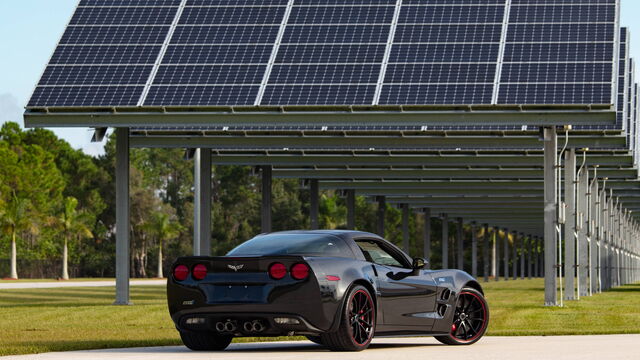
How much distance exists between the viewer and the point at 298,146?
37156 millimetres

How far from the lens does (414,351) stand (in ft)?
44.7

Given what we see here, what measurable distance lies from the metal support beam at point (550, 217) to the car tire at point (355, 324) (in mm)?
15081

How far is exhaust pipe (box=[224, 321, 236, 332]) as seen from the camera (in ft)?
42.4

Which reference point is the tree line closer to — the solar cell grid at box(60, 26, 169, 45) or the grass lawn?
the solar cell grid at box(60, 26, 169, 45)

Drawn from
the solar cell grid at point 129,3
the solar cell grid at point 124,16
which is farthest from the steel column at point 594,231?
the solar cell grid at point 124,16

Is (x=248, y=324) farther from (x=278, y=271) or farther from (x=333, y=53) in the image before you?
(x=333, y=53)

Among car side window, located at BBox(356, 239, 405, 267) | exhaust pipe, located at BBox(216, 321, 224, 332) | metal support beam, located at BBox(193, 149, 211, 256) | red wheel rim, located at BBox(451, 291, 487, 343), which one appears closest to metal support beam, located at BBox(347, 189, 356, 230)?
metal support beam, located at BBox(193, 149, 211, 256)

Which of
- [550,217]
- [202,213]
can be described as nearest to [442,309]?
[550,217]

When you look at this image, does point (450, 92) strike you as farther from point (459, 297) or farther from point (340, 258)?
point (340, 258)

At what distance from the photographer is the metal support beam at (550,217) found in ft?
92.2

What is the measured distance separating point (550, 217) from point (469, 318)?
44.9 ft

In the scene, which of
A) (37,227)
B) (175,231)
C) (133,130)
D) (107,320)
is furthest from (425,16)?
(175,231)

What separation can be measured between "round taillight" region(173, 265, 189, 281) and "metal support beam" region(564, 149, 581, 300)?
20.7 meters

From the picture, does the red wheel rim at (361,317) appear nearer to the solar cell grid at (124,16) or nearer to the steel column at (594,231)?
the solar cell grid at (124,16)
